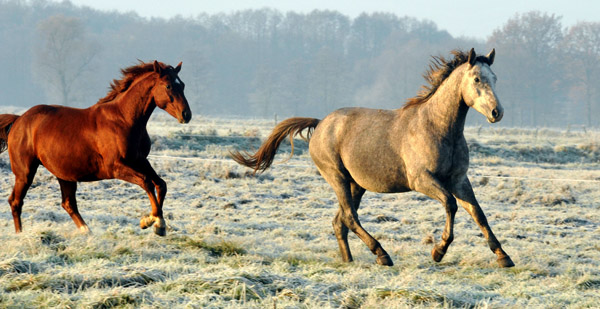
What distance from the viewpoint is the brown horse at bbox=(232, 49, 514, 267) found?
6.93 m

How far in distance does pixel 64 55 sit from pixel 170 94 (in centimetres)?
5659

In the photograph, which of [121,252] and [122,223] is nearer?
[121,252]

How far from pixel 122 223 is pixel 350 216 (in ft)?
11.6

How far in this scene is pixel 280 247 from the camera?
7.99m

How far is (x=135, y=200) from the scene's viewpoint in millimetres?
11711

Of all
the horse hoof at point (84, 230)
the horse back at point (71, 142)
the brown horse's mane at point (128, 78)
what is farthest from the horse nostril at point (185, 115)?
the horse hoof at point (84, 230)

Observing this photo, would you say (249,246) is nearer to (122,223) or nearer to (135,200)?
(122,223)

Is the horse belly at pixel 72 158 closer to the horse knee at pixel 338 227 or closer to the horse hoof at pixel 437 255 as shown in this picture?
the horse knee at pixel 338 227

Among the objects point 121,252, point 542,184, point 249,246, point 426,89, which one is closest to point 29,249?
point 121,252

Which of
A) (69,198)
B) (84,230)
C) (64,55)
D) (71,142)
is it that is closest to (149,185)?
(71,142)

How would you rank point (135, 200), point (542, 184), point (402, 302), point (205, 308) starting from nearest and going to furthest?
point (205, 308), point (402, 302), point (135, 200), point (542, 184)

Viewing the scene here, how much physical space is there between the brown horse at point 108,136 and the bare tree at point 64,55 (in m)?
54.7

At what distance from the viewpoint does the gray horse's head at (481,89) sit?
22.0 feet

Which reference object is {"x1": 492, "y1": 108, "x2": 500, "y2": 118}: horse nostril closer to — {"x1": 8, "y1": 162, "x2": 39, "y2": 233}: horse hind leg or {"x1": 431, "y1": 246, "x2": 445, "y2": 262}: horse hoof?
{"x1": 431, "y1": 246, "x2": 445, "y2": 262}: horse hoof
